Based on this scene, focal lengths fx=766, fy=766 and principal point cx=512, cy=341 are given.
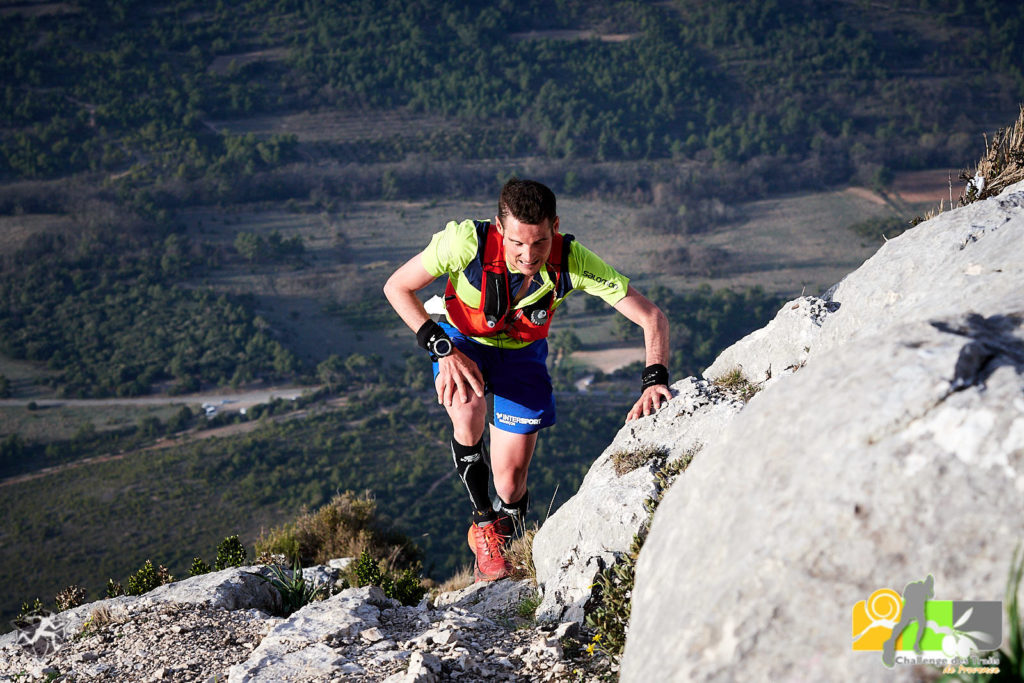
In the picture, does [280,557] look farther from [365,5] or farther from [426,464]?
[365,5]

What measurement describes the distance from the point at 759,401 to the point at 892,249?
9.28 feet

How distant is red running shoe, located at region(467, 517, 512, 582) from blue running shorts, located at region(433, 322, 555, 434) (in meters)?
0.69

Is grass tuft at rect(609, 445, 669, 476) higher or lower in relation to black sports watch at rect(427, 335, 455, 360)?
lower

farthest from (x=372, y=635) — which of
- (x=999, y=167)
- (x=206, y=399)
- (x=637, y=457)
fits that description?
(x=206, y=399)

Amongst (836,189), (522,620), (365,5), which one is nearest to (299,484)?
(522,620)

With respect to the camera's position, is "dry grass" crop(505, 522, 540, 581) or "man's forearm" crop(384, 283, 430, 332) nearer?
"man's forearm" crop(384, 283, 430, 332)

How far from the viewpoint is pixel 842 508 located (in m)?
1.93

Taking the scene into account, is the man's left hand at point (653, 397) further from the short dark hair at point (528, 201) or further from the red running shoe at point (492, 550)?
the red running shoe at point (492, 550)

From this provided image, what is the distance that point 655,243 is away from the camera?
7081 cm

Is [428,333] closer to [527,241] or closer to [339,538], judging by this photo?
[527,241]

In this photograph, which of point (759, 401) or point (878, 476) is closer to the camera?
point (878, 476)

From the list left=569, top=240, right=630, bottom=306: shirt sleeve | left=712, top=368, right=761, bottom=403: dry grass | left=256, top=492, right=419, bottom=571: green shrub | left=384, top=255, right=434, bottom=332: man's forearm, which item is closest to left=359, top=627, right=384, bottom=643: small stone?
left=384, top=255, right=434, bottom=332: man's forearm

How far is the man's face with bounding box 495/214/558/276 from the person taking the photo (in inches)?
159

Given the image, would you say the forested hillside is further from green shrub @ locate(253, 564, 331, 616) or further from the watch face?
the watch face
